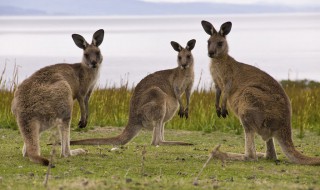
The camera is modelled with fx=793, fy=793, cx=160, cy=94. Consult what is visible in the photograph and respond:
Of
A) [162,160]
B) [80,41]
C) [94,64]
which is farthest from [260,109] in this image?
[80,41]

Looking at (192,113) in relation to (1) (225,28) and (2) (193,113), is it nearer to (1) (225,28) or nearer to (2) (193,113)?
(2) (193,113)

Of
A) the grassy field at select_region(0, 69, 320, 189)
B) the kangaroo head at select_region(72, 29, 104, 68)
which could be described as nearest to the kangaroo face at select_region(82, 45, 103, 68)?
the kangaroo head at select_region(72, 29, 104, 68)

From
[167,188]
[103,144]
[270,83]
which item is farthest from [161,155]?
[167,188]

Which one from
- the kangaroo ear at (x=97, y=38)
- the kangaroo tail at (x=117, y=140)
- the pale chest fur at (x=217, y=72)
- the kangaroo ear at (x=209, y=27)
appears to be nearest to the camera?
the kangaroo tail at (x=117, y=140)

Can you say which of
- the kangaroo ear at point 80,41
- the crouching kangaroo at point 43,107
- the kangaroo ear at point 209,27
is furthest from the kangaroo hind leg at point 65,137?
the kangaroo ear at point 209,27

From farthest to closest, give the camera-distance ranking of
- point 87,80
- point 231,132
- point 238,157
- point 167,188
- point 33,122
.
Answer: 1. point 231,132
2. point 87,80
3. point 238,157
4. point 33,122
5. point 167,188

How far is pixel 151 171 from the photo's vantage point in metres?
8.43

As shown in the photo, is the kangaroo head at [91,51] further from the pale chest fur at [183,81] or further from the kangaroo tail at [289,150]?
the kangaroo tail at [289,150]

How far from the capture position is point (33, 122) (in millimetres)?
8711

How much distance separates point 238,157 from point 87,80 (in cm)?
220

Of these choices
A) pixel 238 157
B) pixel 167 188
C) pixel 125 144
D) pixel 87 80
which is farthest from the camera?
pixel 125 144

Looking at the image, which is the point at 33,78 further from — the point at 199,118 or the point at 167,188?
the point at 199,118

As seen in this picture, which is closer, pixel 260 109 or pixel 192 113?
pixel 260 109

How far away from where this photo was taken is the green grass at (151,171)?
718 cm
